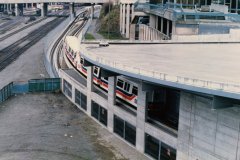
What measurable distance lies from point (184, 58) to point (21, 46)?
2575 inches

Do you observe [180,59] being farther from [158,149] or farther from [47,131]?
[47,131]

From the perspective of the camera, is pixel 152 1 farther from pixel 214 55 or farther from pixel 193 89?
pixel 193 89

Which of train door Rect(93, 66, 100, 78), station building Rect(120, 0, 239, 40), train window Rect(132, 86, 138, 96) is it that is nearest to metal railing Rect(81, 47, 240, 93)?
train window Rect(132, 86, 138, 96)

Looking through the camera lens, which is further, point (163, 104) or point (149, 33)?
point (149, 33)

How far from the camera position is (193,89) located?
79.4 ft

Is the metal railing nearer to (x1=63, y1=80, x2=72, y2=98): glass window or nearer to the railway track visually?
(x1=63, y1=80, x2=72, y2=98): glass window

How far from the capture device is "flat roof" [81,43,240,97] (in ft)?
91.0

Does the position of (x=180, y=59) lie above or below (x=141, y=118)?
above

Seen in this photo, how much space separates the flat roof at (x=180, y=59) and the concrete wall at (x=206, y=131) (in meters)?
1.80

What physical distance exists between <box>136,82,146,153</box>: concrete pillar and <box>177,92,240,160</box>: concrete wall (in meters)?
4.33

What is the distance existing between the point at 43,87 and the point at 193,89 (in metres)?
30.3

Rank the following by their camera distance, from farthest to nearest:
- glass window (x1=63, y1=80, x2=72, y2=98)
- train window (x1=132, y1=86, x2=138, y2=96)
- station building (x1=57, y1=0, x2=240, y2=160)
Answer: glass window (x1=63, y1=80, x2=72, y2=98)
train window (x1=132, y1=86, x2=138, y2=96)
station building (x1=57, y1=0, x2=240, y2=160)

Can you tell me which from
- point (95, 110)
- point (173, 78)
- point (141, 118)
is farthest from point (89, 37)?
point (173, 78)

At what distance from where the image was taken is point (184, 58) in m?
35.5
